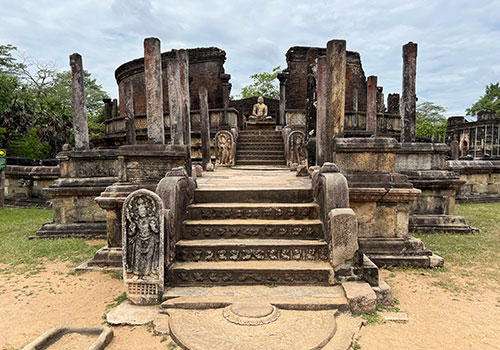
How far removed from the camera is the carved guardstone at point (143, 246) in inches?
135

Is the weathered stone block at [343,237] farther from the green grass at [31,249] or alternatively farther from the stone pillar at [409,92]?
the stone pillar at [409,92]

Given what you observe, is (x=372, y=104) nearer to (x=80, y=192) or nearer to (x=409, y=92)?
(x=409, y=92)

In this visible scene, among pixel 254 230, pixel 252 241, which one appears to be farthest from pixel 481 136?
pixel 252 241

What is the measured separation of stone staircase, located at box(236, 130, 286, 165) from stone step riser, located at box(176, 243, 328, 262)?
8.34 m

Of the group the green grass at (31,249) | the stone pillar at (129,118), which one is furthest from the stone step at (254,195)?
the stone pillar at (129,118)

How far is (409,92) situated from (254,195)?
16.9 feet

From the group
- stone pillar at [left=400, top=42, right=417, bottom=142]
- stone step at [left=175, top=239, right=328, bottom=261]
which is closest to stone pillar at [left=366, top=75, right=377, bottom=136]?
stone pillar at [left=400, top=42, right=417, bottom=142]

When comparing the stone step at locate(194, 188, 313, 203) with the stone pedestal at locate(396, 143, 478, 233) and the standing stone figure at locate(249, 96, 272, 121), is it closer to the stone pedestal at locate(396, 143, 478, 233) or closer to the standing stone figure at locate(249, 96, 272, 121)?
the stone pedestal at locate(396, 143, 478, 233)

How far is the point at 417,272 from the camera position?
458 centimetres

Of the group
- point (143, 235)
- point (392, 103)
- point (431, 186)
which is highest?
point (392, 103)

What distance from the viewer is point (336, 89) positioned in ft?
17.2

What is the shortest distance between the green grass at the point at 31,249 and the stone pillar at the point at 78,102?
2379mm

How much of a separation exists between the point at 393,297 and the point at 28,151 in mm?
19273

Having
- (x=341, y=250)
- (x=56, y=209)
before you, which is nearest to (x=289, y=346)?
(x=341, y=250)
